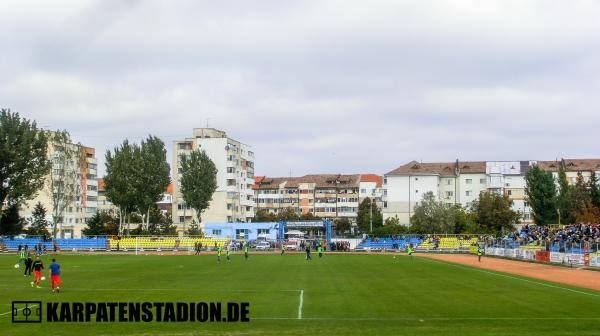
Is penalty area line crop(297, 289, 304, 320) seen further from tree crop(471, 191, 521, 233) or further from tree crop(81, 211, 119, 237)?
tree crop(81, 211, 119, 237)

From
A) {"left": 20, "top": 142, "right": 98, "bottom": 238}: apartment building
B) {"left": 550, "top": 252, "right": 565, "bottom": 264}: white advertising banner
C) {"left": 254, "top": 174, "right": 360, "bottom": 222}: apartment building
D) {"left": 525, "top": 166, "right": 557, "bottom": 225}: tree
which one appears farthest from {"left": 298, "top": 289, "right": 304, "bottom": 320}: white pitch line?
{"left": 254, "top": 174, "right": 360, "bottom": 222}: apartment building

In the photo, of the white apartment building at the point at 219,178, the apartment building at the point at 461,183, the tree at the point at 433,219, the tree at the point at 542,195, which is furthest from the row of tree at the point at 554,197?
the white apartment building at the point at 219,178

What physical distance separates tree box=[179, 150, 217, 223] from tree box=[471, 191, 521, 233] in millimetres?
49790

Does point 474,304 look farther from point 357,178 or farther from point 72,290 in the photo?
point 357,178

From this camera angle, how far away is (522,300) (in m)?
29.2

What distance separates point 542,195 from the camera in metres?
119

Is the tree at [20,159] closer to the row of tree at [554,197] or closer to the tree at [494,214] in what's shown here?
the tree at [494,214]

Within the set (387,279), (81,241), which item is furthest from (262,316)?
(81,241)

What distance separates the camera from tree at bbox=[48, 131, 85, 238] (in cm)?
10956

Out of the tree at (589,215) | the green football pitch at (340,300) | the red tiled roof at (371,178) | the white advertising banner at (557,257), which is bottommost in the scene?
the white advertising banner at (557,257)

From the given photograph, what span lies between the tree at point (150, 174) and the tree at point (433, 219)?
46400 millimetres

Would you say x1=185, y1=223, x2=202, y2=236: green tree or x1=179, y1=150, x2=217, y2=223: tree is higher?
x1=179, y1=150, x2=217, y2=223: tree

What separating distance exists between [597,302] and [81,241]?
290ft

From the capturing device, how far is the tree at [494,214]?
116562mm
